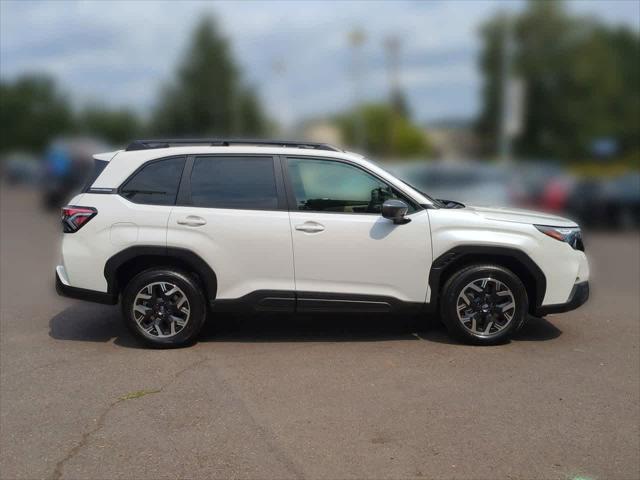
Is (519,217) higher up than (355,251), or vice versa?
(519,217)

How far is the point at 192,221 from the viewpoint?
589 cm

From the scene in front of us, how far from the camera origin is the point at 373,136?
10306cm

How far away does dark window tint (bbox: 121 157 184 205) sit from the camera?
19.7ft

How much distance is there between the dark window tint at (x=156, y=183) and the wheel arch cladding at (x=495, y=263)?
2358 millimetres

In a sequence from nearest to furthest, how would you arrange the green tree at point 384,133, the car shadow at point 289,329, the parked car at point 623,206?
the car shadow at point 289,329
the parked car at point 623,206
the green tree at point 384,133

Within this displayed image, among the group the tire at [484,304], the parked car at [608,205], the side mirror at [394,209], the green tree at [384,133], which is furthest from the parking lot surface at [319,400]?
the green tree at [384,133]

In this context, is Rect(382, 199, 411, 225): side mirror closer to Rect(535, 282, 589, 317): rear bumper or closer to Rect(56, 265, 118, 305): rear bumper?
Rect(535, 282, 589, 317): rear bumper

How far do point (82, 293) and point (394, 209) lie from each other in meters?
2.79

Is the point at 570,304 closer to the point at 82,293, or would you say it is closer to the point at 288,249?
the point at 288,249

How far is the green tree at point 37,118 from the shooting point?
31.5 meters

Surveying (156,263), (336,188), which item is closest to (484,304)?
(336,188)

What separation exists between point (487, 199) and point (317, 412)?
32.8ft

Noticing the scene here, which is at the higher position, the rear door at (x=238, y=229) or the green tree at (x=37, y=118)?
the green tree at (x=37, y=118)

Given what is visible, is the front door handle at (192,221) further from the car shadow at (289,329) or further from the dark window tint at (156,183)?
the car shadow at (289,329)
